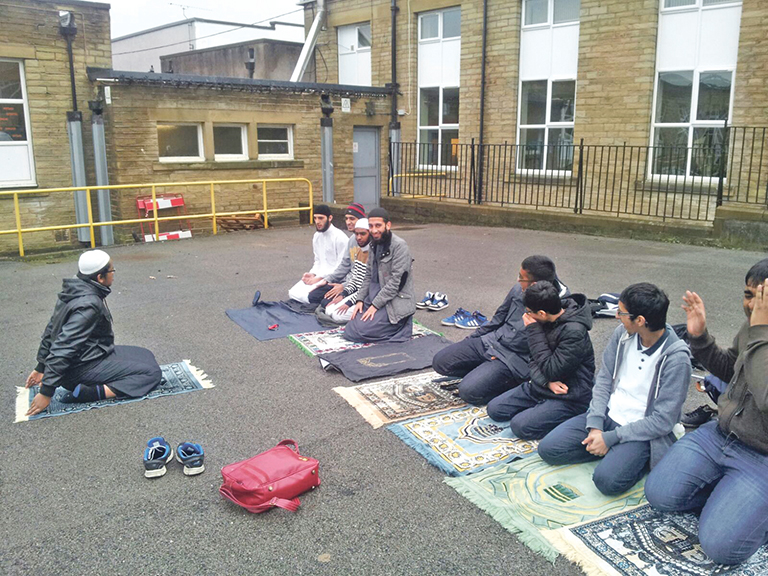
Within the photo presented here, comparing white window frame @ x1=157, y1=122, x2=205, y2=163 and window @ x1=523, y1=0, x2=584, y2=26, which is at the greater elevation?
window @ x1=523, y1=0, x2=584, y2=26

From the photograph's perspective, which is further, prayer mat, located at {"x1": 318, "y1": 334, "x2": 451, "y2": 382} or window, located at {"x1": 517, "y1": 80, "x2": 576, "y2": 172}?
window, located at {"x1": 517, "y1": 80, "x2": 576, "y2": 172}

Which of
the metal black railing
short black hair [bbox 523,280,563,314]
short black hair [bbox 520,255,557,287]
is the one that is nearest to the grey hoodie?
short black hair [bbox 523,280,563,314]

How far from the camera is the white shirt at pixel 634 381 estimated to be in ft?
13.1

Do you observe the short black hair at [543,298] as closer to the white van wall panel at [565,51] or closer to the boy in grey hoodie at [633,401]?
the boy in grey hoodie at [633,401]

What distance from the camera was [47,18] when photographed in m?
15.4

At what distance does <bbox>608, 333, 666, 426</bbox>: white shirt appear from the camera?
157 inches

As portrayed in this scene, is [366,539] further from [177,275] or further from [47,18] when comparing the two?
[47,18]

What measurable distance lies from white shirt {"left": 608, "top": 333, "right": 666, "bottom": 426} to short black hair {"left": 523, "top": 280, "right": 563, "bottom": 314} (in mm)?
521

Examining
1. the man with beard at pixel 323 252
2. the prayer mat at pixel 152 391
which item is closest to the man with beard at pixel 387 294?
the man with beard at pixel 323 252

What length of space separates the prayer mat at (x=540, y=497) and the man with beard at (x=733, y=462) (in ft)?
1.03

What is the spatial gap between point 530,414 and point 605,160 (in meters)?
12.8

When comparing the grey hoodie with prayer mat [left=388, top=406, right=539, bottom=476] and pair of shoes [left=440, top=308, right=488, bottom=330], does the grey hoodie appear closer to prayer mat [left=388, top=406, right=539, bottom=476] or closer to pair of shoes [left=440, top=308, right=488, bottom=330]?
prayer mat [left=388, top=406, right=539, bottom=476]

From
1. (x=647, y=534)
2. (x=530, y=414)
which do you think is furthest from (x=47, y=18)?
(x=647, y=534)

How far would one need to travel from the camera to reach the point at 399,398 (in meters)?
5.54
